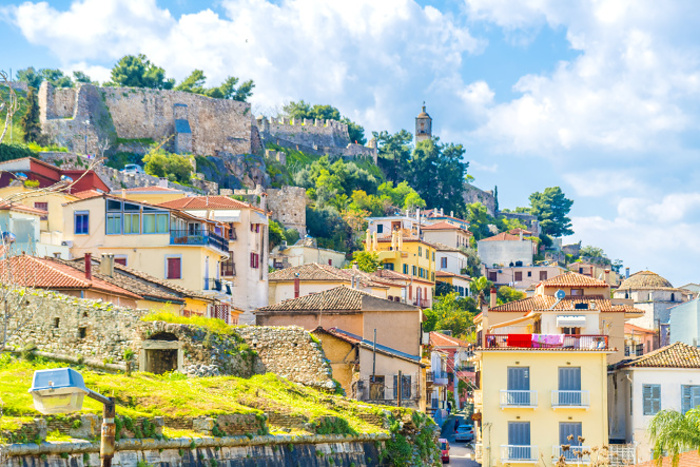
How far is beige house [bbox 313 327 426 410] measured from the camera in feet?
144

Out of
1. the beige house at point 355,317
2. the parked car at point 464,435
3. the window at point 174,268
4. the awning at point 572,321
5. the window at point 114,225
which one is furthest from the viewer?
the parked car at point 464,435

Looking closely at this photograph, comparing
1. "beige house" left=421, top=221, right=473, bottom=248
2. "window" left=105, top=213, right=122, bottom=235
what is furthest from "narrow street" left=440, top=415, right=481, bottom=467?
"beige house" left=421, top=221, right=473, bottom=248

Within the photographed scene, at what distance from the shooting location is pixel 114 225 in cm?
5303

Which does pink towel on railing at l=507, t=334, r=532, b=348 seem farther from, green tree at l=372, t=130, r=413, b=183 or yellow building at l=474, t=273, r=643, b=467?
green tree at l=372, t=130, r=413, b=183

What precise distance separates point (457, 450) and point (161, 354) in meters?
36.0

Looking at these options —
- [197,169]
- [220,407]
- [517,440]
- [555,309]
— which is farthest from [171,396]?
[197,169]

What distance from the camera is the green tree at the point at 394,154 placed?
157 m

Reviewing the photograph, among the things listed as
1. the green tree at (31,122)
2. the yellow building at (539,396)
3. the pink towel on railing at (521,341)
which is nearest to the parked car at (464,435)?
the yellow building at (539,396)

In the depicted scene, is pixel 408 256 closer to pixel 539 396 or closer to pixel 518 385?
pixel 518 385

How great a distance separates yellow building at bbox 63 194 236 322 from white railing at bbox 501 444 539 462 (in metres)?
12.9

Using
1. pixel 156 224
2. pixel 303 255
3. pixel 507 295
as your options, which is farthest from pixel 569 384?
pixel 507 295

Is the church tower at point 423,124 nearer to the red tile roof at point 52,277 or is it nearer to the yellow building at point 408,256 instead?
the yellow building at point 408,256

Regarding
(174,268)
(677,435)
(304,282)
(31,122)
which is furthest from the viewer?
(31,122)

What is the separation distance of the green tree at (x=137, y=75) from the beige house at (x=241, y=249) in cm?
6835
